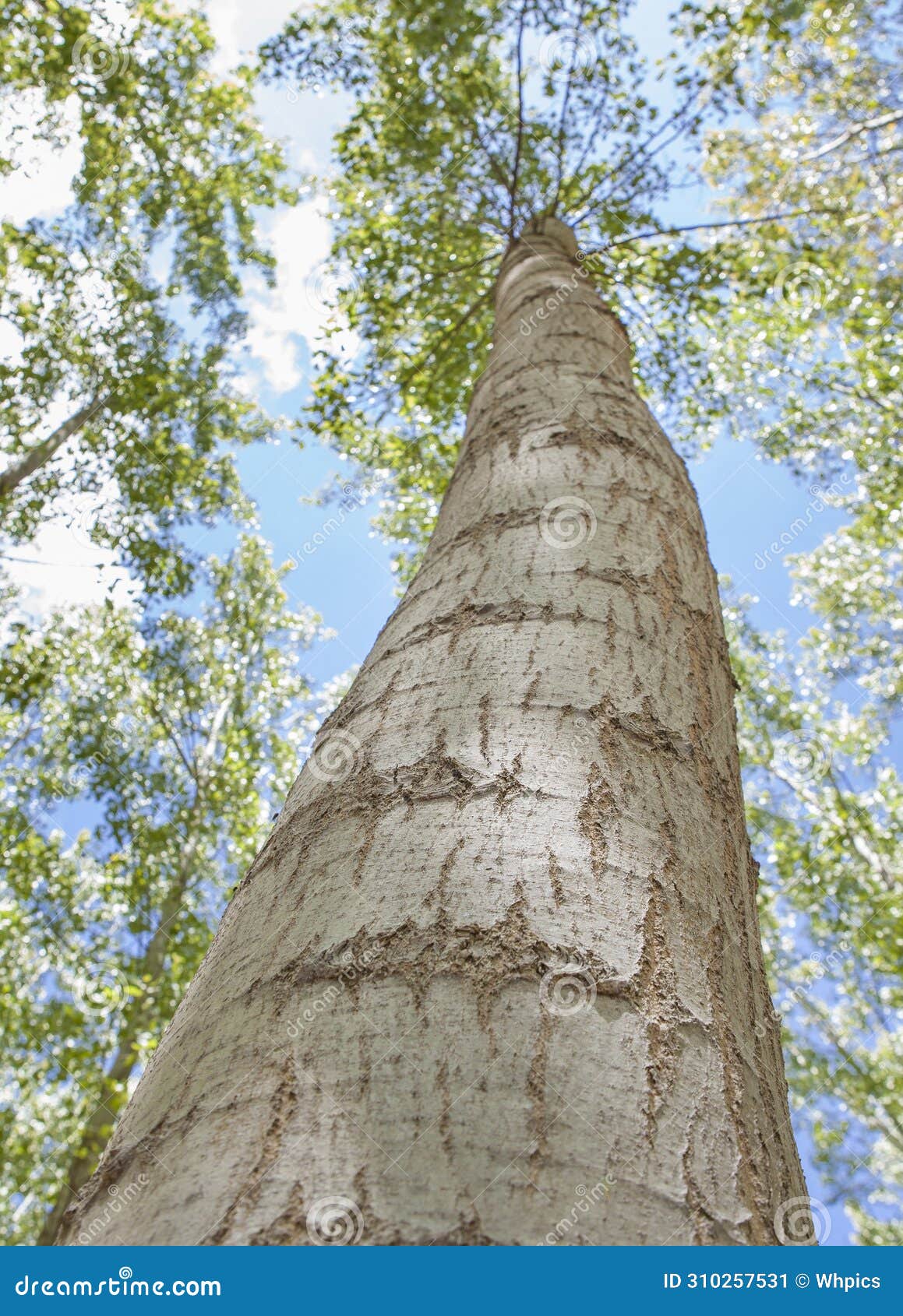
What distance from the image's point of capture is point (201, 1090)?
711 mm

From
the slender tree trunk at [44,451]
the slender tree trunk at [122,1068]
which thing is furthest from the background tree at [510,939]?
the slender tree trunk at [44,451]

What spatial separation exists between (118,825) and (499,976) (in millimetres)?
8139

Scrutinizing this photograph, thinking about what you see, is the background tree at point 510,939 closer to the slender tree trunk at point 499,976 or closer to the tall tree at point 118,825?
the slender tree trunk at point 499,976

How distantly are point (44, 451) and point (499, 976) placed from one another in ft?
28.1

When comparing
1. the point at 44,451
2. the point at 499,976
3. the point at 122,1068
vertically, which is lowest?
the point at 499,976

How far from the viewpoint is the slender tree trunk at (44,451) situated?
736cm

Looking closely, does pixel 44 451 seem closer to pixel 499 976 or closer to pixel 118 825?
pixel 118 825

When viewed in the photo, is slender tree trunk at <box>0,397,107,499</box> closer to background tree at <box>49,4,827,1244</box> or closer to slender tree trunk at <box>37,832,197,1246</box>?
slender tree trunk at <box>37,832,197,1246</box>

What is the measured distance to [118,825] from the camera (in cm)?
799

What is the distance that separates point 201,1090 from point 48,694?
42.2ft

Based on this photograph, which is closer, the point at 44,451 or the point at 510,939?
the point at 510,939

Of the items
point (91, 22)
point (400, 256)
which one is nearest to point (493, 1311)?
point (400, 256)

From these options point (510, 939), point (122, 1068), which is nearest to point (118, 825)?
point (122, 1068)

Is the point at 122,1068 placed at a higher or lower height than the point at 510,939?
higher
